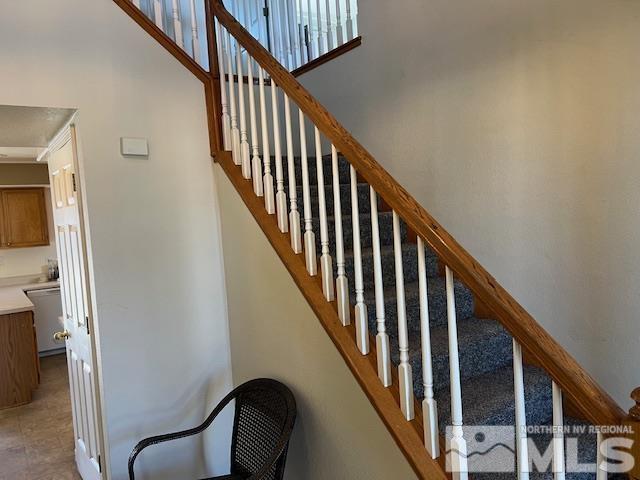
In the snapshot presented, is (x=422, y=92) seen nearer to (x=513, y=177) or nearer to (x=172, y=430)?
(x=513, y=177)

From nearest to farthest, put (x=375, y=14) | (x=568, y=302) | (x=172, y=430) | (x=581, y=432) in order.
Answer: (x=581, y=432)
(x=568, y=302)
(x=172, y=430)
(x=375, y=14)

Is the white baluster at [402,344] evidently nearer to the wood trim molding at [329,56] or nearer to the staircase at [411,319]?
the staircase at [411,319]

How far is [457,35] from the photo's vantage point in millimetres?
2316

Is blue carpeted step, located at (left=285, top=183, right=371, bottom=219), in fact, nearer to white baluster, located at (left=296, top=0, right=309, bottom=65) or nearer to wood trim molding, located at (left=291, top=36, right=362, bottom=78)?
wood trim molding, located at (left=291, top=36, right=362, bottom=78)

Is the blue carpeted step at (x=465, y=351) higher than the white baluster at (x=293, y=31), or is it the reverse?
the white baluster at (x=293, y=31)

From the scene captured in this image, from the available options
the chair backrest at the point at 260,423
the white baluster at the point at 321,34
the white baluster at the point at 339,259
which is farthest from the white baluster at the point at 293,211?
the white baluster at the point at 321,34

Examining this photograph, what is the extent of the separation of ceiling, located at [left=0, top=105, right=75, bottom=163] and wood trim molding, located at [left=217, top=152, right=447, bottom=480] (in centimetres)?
96

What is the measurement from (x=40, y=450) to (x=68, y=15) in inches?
116

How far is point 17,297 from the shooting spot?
4598 millimetres

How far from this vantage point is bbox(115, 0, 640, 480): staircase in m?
1.12

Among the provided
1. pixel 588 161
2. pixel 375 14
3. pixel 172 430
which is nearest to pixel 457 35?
pixel 375 14

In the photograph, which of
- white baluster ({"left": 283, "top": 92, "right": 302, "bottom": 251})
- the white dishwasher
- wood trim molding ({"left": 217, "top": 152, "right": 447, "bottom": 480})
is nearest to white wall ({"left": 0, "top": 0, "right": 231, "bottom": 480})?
wood trim molding ({"left": 217, "top": 152, "right": 447, "bottom": 480})

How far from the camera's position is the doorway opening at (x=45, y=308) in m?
2.25

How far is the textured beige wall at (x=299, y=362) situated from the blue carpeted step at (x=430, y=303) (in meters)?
0.30
